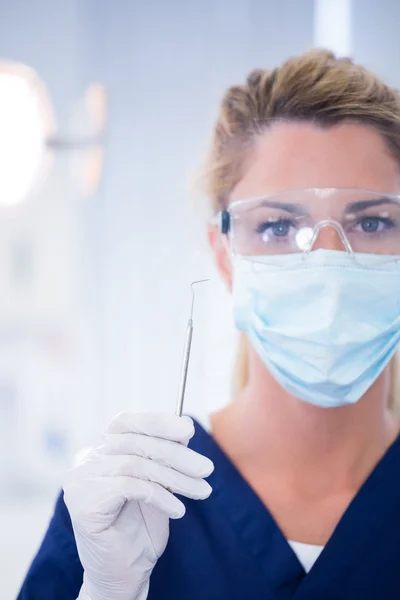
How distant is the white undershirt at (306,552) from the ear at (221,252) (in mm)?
521

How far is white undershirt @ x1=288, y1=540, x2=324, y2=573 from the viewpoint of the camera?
1.14 meters

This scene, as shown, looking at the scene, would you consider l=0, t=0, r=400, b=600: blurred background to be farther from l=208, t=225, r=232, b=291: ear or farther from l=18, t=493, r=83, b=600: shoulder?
l=18, t=493, r=83, b=600: shoulder

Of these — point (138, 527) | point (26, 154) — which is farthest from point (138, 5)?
point (138, 527)

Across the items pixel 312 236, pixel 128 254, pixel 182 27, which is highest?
pixel 182 27

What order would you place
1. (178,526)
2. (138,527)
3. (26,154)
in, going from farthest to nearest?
(26,154), (178,526), (138,527)

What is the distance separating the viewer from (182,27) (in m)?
1.51

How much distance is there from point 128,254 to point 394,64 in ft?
2.44

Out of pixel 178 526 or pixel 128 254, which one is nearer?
pixel 178 526

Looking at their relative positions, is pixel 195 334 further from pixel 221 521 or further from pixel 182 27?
pixel 182 27

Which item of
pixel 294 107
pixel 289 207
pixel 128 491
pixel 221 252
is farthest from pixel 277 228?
pixel 128 491

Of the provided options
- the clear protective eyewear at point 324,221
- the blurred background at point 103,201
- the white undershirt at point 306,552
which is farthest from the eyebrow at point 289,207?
the white undershirt at point 306,552

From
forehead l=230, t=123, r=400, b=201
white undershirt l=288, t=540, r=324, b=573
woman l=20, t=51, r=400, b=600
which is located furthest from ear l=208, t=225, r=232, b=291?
white undershirt l=288, t=540, r=324, b=573

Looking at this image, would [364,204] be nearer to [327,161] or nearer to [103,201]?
[327,161]

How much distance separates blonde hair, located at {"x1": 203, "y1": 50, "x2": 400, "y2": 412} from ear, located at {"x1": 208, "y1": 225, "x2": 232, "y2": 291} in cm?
6
